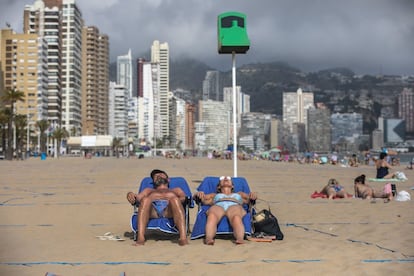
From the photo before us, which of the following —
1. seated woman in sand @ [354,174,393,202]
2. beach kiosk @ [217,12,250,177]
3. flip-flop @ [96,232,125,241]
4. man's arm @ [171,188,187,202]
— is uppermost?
beach kiosk @ [217,12,250,177]

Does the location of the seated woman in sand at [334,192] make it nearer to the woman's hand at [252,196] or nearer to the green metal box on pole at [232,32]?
the green metal box on pole at [232,32]

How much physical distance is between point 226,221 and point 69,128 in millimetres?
123186

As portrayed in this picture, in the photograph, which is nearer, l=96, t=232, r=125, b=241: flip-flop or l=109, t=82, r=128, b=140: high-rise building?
l=96, t=232, r=125, b=241: flip-flop

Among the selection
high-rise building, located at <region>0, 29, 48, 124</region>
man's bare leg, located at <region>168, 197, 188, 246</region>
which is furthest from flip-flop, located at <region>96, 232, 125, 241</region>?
high-rise building, located at <region>0, 29, 48, 124</region>

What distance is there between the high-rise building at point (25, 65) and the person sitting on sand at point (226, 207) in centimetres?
10612

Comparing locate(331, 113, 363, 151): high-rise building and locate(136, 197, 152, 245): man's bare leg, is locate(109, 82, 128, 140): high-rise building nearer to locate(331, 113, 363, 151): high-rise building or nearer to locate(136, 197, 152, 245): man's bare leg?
locate(331, 113, 363, 151): high-rise building

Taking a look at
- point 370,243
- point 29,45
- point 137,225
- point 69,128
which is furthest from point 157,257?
point 69,128

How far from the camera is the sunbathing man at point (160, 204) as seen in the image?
549cm

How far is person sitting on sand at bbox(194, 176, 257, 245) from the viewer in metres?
5.43

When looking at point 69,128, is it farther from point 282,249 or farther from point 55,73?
point 282,249

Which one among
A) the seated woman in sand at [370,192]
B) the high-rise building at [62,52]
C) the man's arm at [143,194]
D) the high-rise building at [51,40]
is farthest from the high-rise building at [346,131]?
the man's arm at [143,194]

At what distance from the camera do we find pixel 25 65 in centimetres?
10719

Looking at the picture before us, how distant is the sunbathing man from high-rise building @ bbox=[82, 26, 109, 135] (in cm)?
13313

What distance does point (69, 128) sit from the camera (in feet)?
406
